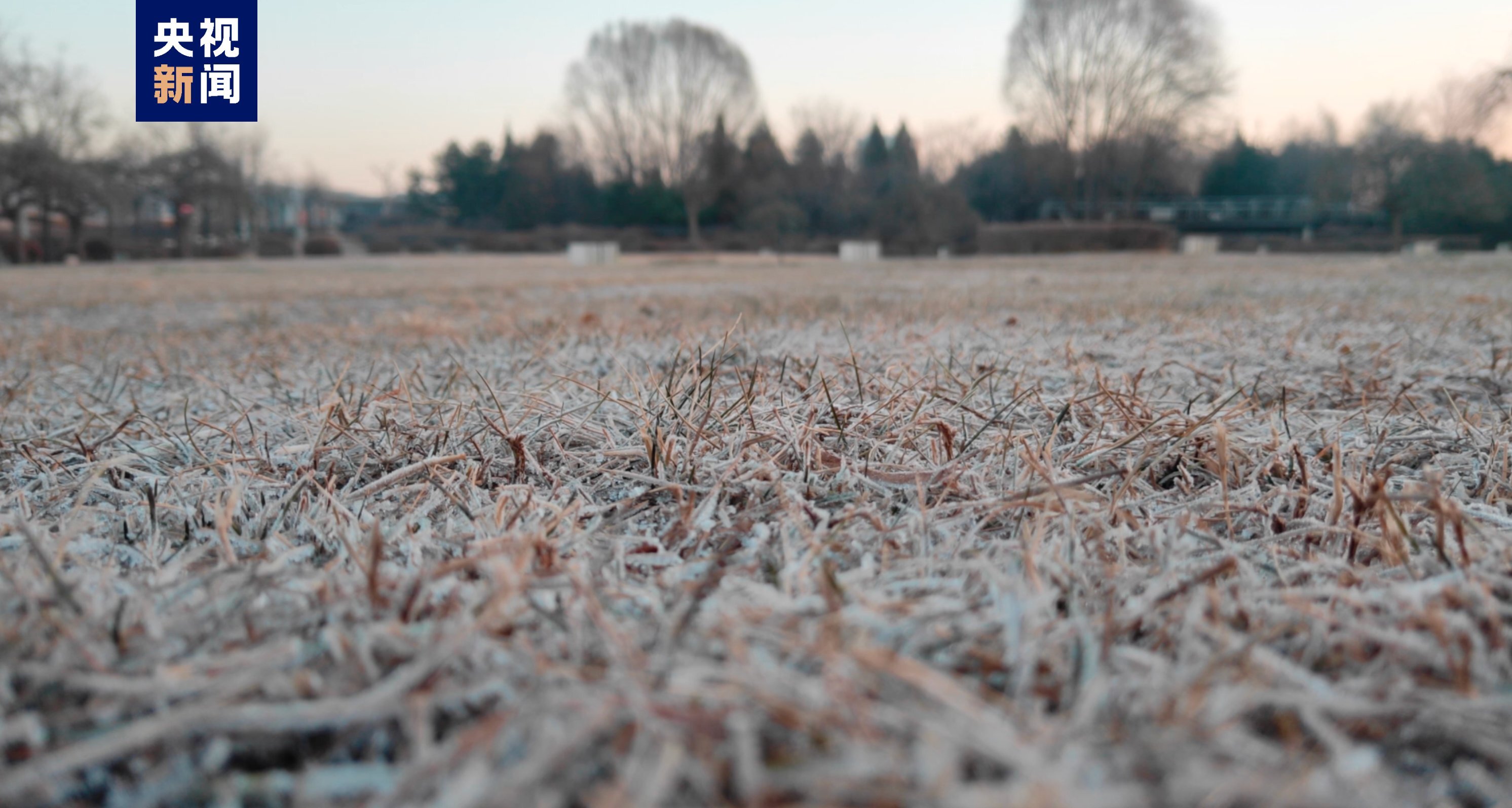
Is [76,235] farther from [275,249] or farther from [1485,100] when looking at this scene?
[1485,100]

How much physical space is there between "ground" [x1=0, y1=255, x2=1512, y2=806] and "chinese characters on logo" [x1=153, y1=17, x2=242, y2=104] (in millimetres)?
13842

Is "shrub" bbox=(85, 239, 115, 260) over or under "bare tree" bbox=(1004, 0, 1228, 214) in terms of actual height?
under

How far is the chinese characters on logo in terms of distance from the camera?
12.5 metres

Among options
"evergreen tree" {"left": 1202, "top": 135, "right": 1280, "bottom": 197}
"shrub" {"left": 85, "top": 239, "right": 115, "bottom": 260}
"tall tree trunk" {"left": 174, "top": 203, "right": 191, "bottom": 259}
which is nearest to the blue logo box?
"shrub" {"left": 85, "top": 239, "right": 115, "bottom": 260}

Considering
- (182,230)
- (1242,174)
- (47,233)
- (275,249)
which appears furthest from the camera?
(1242,174)

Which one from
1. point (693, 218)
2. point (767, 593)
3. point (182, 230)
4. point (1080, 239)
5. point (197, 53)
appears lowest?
point (767, 593)

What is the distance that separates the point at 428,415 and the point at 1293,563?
1.21 meters

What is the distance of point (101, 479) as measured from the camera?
3.63 feet

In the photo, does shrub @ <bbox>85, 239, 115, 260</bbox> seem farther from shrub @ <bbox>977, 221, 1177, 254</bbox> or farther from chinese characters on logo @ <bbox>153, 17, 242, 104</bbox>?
shrub @ <bbox>977, 221, 1177, 254</bbox>

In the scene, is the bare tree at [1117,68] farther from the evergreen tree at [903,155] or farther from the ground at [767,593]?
the ground at [767,593]

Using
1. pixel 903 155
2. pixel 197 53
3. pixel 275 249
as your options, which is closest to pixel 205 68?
pixel 197 53

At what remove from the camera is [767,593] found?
2.06 ft

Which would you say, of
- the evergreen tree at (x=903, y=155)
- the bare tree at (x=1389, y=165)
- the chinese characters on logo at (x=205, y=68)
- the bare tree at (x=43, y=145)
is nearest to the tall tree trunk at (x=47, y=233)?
the bare tree at (x=43, y=145)

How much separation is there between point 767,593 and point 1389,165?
33496 millimetres
